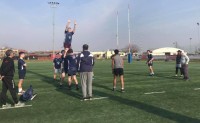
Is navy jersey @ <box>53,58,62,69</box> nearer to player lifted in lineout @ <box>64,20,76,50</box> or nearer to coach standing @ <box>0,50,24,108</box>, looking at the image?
player lifted in lineout @ <box>64,20,76,50</box>

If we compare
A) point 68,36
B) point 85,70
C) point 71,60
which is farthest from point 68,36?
point 85,70

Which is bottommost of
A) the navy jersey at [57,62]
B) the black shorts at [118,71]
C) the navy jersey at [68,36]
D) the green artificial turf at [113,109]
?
the green artificial turf at [113,109]

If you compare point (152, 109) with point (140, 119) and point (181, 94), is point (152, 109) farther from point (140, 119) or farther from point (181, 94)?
point (181, 94)

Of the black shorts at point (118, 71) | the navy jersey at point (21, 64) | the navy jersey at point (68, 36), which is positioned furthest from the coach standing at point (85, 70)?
the navy jersey at point (68, 36)

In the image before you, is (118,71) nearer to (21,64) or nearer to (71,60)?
(71,60)

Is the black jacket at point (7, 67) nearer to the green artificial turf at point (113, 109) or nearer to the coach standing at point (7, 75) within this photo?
the coach standing at point (7, 75)

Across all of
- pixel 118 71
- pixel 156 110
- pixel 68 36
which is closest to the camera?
pixel 156 110

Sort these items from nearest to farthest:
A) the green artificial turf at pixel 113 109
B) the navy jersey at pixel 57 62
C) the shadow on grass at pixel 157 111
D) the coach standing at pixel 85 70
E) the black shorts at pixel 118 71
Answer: the shadow on grass at pixel 157 111 < the green artificial turf at pixel 113 109 < the coach standing at pixel 85 70 < the black shorts at pixel 118 71 < the navy jersey at pixel 57 62

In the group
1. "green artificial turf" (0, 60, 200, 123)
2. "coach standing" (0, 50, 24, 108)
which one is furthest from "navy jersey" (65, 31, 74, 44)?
"coach standing" (0, 50, 24, 108)

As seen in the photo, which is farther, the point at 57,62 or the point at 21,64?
the point at 57,62

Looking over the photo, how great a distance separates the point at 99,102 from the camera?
10828 mm

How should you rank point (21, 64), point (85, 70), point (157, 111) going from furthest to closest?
point (21, 64) < point (85, 70) < point (157, 111)

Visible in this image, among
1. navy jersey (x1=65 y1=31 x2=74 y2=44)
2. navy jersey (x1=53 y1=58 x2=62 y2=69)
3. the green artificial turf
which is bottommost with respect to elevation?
the green artificial turf

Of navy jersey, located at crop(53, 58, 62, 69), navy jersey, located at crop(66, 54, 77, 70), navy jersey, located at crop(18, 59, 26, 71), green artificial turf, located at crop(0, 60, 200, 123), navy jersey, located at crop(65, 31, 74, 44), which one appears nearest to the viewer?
green artificial turf, located at crop(0, 60, 200, 123)
